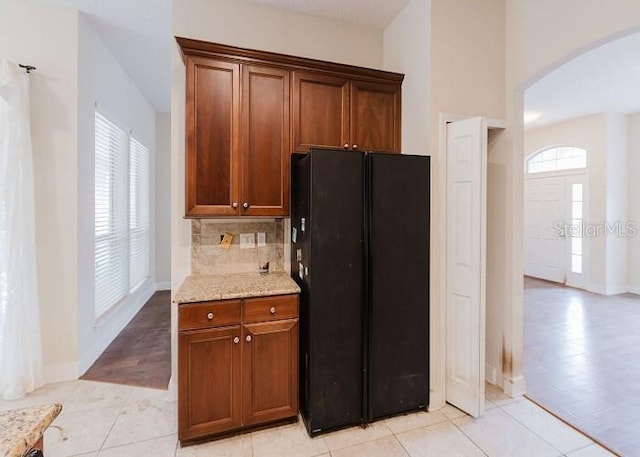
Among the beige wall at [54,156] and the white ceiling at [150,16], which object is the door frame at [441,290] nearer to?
the white ceiling at [150,16]

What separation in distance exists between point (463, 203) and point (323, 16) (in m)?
2.03

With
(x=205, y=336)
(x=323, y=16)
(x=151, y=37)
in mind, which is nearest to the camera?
(x=205, y=336)

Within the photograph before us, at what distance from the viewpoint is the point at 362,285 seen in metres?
2.08

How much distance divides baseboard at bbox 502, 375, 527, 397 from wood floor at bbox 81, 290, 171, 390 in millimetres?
2822

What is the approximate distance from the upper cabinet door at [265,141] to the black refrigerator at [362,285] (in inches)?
7.7

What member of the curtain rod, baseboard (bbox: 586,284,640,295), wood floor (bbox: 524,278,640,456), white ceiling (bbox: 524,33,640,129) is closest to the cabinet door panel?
wood floor (bbox: 524,278,640,456)

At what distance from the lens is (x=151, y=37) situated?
305 centimetres

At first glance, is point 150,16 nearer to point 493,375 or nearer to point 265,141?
point 265,141

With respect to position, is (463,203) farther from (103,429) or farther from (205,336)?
(103,429)

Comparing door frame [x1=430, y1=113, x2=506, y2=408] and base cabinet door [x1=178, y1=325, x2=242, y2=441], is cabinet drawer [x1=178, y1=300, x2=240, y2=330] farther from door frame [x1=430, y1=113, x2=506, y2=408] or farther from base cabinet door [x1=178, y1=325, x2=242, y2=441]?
door frame [x1=430, y1=113, x2=506, y2=408]

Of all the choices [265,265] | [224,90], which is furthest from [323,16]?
[265,265]

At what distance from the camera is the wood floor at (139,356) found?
8.90 ft

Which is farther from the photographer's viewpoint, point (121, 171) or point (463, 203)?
point (121, 171)

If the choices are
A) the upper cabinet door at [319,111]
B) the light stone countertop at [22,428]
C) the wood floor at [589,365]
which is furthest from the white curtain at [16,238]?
the wood floor at [589,365]
